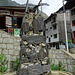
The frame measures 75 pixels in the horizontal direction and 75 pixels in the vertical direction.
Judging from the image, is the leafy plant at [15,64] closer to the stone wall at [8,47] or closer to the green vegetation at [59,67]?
the stone wall at [8,47]

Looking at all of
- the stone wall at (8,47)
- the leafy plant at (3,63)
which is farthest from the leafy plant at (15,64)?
the leafy plant at (3,63)

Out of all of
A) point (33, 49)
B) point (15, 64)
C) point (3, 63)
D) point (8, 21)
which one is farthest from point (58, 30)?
point (33, 49)

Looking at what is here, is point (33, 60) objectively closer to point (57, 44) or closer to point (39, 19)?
point (39, 19)

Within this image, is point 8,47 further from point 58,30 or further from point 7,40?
point 58,30

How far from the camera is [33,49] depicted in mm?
3264

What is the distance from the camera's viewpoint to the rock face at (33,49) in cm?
299

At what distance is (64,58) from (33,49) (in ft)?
15.2

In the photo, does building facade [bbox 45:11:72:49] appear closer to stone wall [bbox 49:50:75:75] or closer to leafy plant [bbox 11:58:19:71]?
stone wall [bbox 49:50:75:75]

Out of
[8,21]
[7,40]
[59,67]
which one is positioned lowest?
[59,67]

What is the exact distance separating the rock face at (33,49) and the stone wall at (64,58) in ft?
13.1

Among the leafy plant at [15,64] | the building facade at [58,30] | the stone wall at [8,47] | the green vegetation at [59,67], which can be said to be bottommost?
the green vegetation at [59,67]

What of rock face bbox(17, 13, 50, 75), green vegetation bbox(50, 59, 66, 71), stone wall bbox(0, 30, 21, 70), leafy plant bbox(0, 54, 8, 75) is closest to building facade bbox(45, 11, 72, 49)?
green vegetation bbox(50, 59, 66, 71)

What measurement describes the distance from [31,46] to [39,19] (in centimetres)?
132

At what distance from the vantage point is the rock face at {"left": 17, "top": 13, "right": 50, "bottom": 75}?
2.99m
